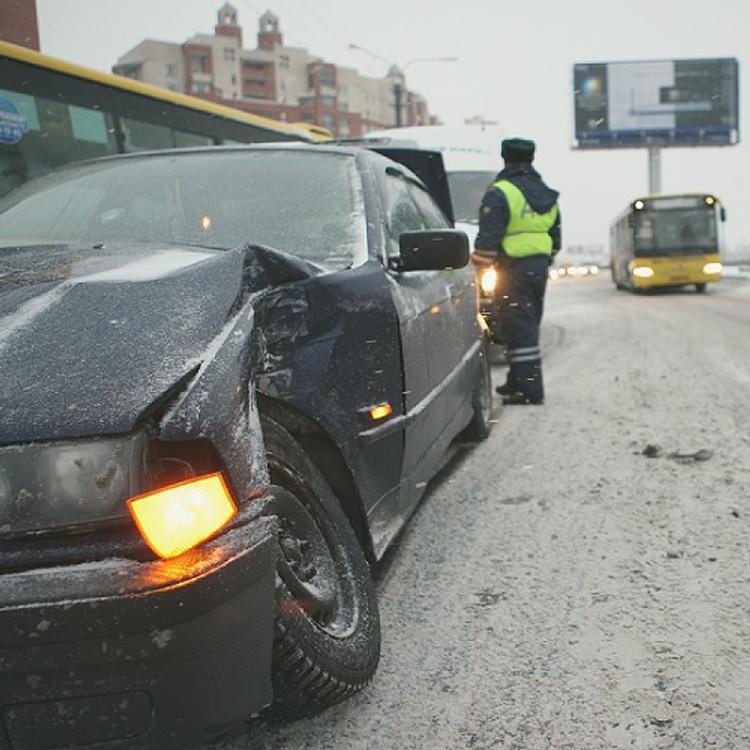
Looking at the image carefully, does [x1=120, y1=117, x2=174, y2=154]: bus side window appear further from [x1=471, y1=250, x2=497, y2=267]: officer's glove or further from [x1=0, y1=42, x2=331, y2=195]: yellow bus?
[x1=471, y1=250, x2=497, y2=267]: officer's glove

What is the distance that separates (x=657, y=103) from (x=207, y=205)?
49.2m

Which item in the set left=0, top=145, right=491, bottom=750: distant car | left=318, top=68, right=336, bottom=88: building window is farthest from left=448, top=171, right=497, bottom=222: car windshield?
left=318, top=68, right=336, bottom=88: building window

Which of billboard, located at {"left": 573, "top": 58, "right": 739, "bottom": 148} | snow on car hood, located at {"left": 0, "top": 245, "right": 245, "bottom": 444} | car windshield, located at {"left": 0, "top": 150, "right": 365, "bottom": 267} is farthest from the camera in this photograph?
billboard, located at {"left": 573, "top": 58, "right": 739, "bottom": 148}

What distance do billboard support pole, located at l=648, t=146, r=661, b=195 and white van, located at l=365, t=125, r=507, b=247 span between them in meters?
39.0

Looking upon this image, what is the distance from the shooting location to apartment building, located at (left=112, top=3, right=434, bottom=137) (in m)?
82.4

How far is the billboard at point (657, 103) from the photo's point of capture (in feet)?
152

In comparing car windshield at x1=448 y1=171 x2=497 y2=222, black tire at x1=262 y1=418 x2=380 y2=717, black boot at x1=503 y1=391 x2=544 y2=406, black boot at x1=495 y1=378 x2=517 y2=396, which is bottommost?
black boot at x1=503 y1=391 x2=544 y2=406

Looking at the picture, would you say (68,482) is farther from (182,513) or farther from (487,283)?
(487,283)

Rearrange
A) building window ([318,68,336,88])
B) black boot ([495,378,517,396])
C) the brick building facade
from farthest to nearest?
1. building window ([318,68,336,88])
2. the brick building facade
3. black boot ([495,378,517,396])

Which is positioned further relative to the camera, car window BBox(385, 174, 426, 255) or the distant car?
car window BBox(385, 174, 426, 255)

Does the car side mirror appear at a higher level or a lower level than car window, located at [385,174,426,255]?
lower

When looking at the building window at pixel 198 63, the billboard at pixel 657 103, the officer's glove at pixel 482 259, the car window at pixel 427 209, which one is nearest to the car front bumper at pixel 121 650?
the car window at pixel 427 209

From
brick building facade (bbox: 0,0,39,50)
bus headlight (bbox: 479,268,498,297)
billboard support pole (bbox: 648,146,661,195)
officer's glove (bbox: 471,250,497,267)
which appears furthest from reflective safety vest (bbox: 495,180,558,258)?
billboard support pole (bbox: 648,146,661,195)

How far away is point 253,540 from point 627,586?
170 centimetres
